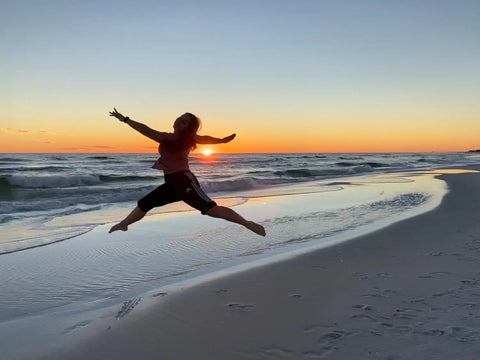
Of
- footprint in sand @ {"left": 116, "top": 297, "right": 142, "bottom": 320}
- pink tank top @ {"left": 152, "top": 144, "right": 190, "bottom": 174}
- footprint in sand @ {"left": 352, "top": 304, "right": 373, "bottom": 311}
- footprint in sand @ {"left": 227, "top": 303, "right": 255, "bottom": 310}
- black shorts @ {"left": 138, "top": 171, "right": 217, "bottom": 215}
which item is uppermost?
pink tank top @ {"left": 152, "top": 144, "right": 190, "bottom": 174}

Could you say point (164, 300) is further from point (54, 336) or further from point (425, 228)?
point (425, 228)

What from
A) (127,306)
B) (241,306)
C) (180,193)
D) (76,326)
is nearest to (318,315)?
(241,306)

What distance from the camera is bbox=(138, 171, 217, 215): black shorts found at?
5.69 m

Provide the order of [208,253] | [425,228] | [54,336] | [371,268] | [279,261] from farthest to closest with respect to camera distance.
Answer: [425,228]
[208,253]
[279,261]
[371,268]
[54,336]

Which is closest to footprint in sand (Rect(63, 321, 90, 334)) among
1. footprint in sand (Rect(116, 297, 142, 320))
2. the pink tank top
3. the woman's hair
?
footprint in sand (Rect(116, 297, 142, 320))

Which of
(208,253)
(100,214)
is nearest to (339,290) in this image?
(208,253)

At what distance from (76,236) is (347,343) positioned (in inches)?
320

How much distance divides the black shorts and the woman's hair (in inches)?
13.1

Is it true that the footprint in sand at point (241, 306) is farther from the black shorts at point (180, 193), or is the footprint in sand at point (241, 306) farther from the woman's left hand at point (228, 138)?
the woman's left hand at point (228, 138)

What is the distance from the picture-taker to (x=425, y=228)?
10.8 m

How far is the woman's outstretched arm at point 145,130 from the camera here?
16.7 ft

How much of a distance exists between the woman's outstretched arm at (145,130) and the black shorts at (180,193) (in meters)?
0.50

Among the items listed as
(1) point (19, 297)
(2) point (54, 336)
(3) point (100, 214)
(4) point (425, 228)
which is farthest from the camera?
(3) point (100, 214)

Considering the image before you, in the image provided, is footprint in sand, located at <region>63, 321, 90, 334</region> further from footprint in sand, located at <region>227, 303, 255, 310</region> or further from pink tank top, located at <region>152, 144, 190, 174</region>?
pink tank top, located at <region>152, 144, 190, 174</region>
